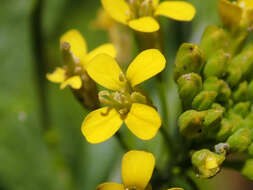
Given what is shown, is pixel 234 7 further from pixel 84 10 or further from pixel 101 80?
pixel 84 10

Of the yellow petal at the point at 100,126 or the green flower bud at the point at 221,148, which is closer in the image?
the yellow petal at the point at 100,126

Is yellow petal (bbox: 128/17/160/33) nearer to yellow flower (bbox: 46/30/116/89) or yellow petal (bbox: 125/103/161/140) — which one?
yellow flower (bbox: 46/30/116/89)

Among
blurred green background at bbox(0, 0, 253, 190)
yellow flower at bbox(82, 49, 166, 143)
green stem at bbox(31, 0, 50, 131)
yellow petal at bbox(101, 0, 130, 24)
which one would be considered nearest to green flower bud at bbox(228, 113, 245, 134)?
yellow flower at bbox(82, 49, 166, 143)

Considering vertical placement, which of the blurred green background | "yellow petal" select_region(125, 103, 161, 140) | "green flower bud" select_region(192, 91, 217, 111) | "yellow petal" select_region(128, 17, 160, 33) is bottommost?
the blurred green background

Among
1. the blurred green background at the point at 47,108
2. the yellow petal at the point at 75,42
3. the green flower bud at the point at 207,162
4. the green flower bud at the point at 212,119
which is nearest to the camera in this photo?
the green flower bud at the point at 207,162

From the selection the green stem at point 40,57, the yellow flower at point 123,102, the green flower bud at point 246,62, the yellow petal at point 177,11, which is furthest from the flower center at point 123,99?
the green stem at point 40,57

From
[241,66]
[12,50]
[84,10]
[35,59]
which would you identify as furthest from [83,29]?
[241,66]

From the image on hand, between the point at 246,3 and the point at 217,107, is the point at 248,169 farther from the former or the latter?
the point at 246,3

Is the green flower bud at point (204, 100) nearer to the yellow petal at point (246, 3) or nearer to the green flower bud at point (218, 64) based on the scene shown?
the green flower bud at point (218, 64)

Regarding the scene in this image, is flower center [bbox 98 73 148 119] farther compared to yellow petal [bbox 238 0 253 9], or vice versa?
yellow petal [bbox 238 0 253 9]
